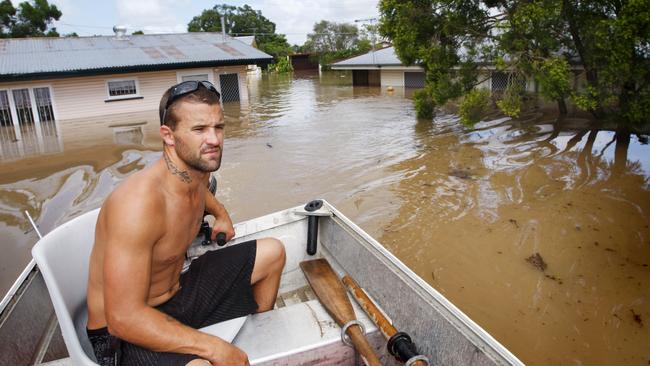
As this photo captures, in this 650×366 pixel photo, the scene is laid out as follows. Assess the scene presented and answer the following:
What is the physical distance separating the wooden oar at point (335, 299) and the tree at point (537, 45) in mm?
6661

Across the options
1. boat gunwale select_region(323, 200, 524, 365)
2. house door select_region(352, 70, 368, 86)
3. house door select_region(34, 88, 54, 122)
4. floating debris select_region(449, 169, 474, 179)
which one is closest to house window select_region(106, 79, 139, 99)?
Result: house door select_region(34, 88, 54, 122)

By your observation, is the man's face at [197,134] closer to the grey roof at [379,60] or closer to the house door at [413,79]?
the grey roof at [379,60]

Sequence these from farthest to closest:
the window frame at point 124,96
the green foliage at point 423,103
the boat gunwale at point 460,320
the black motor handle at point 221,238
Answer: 1. the window frame at point 124,96
2. the green foliage at point 423,103
3. the black motor handle at point 221,238
4. the boat gunwale at point 460,320

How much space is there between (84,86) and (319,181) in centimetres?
1366

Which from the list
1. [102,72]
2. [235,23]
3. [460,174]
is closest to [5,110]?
[102,72]

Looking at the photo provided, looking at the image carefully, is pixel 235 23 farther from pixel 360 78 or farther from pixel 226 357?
pixel 226 357

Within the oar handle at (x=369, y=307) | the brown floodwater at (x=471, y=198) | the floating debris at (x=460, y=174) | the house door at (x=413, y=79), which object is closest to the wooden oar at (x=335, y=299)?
the oar handle at (x=369, y=307)

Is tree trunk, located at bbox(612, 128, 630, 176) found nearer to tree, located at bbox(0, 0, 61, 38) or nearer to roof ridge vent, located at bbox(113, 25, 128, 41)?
roof ridge vent, located at bbox(113, 25, 128, 41)

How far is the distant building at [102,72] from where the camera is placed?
54.0ft

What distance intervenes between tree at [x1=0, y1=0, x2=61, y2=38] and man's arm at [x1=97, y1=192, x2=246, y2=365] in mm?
41886

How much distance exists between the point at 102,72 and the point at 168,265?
17.4m

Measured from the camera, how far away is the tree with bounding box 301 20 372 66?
4450 centimetres

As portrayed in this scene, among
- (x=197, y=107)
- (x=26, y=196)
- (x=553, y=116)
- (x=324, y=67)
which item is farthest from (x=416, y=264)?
(x=324, y=67)

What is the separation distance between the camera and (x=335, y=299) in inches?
109
